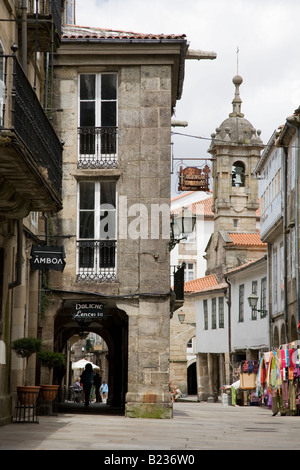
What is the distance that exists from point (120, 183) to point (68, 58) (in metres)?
3.34

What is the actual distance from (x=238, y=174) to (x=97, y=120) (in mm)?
49454

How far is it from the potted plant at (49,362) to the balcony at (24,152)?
4839mm

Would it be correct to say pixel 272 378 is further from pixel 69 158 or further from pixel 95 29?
pixel 95 29

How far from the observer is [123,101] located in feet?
73.1

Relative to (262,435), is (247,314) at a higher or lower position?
higher

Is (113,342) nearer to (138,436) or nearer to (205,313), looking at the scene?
A: (138,436)

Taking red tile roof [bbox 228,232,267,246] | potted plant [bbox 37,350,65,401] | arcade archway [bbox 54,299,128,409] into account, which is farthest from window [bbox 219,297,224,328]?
potted plant [bbox 37,350,65,401]

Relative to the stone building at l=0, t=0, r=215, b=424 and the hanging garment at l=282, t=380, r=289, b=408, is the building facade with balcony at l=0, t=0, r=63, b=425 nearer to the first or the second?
the stone building at l=0, t=0, r=215, b=424

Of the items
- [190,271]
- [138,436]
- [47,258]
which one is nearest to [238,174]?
[190,271]

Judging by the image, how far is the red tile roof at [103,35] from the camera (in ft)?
72.5

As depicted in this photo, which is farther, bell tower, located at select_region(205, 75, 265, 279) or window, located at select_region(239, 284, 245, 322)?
bell tower, located at select_region(205, 75, 265, 279)

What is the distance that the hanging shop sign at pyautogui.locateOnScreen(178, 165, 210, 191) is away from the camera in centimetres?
3102

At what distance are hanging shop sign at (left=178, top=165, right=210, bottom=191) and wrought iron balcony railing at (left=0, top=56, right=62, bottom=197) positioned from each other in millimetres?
13732
